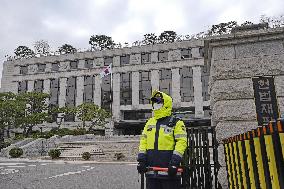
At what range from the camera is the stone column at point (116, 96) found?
53.1m

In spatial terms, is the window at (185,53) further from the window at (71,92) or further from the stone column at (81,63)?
the window at (71,92)

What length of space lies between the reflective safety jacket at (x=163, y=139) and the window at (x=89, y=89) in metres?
51.8

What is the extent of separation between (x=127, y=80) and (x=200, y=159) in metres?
48.5

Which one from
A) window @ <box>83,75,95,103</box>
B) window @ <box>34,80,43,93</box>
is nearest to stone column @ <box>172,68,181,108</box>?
window @ <box>83,75,95,103</box>

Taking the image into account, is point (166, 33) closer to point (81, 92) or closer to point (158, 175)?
point (81, 92)

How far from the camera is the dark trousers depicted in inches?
165

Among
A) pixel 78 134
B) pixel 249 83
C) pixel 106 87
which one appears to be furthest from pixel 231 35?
pixel 106 87

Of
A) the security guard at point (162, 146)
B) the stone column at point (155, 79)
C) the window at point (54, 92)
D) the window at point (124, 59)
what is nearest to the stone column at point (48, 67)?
the window at point (54, 92)

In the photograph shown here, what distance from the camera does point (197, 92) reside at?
50250 mm

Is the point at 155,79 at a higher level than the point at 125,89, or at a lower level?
higher

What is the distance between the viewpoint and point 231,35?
6.35 metres

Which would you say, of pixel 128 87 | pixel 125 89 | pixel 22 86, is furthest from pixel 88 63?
pixel 22 86

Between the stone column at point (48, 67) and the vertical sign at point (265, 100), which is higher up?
the stone column at point (48, 67)

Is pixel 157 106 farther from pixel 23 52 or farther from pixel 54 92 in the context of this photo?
pixel 23 52
